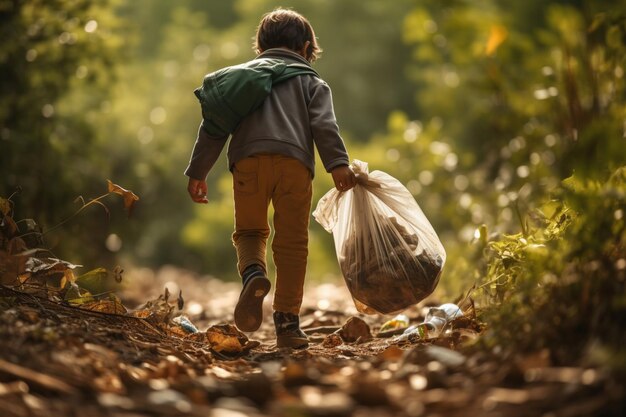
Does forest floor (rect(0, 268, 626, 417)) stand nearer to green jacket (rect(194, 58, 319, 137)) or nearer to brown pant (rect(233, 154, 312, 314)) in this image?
brown pant (rect(233, 154, 312, 314))

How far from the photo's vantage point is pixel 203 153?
127 inches

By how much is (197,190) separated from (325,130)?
619mm

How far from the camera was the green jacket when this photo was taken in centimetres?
308

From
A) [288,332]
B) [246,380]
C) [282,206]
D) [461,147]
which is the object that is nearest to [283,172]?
→ [282,206]

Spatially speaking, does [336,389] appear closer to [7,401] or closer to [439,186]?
[7,401]

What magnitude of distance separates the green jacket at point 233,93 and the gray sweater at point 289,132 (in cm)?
5

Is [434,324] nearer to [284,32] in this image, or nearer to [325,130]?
[325,130]

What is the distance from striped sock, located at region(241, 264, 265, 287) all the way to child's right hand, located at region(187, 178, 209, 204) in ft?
1.19

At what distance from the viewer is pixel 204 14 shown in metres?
20.2

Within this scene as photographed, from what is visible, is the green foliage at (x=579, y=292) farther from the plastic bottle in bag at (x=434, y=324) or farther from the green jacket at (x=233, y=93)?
the green jacket at (x=233, y=93)

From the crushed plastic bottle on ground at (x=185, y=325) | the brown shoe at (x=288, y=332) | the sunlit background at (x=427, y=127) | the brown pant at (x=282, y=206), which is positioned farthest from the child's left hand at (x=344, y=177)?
the crushed plastic bottle on ground at (x=185, y=325)

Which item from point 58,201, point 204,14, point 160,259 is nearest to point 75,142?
point 58,201

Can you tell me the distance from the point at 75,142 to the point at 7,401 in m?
4.47

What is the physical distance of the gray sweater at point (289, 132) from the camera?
3092 mm
